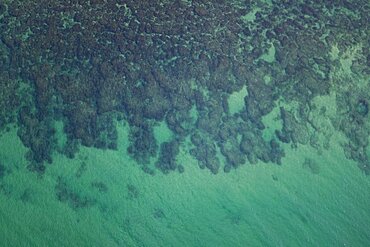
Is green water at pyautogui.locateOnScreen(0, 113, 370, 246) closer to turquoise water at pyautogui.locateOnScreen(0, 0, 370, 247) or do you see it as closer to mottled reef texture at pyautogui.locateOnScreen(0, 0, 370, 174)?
turquoise water at pyautogui.locateOnScreen(0, 0, 370, 247)

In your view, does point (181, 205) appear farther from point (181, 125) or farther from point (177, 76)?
point (177, 76)

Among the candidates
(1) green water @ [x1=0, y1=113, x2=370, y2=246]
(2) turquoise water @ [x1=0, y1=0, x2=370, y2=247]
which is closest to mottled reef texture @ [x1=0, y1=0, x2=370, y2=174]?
(2) turquoise water @ [x1=0, y1=0, x2=370, y2=247]

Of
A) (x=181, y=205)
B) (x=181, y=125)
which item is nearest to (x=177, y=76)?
(x=181, y=125)

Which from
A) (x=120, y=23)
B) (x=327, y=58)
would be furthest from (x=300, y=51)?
(x=120, y=23)

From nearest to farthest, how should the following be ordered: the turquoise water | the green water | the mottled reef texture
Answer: the green water → the turquoise water → the mottled reef texture

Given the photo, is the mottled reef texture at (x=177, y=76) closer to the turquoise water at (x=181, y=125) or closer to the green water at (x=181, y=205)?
the turquoise water at (x=181, y=125)

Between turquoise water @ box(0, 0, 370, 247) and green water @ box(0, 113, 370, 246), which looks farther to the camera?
turquoise water @ box(0, 0, 370, 247)
